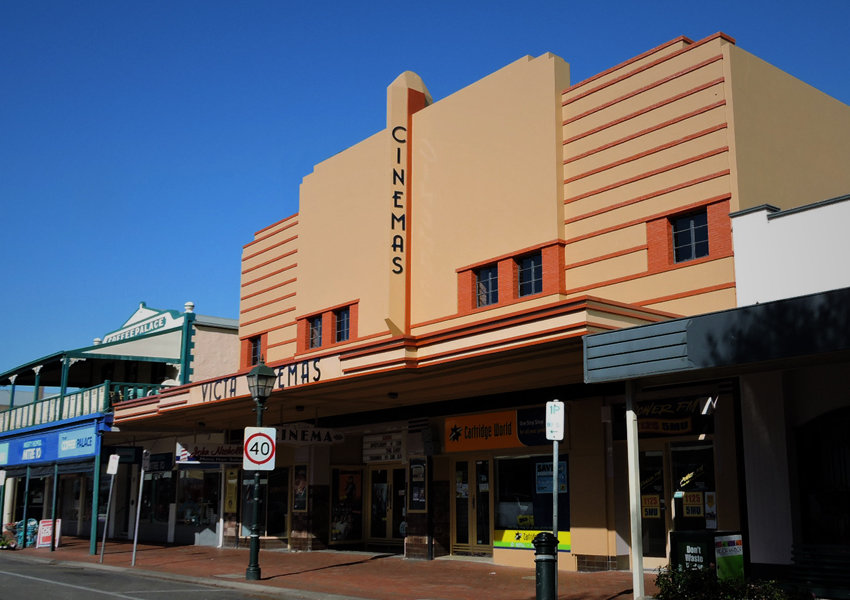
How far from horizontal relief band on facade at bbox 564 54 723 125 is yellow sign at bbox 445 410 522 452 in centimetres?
630

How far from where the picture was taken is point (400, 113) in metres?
21.0

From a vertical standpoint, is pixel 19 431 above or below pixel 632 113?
below

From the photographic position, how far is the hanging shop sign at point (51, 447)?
27.6 meters

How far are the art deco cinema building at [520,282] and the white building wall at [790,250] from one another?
1.58ft

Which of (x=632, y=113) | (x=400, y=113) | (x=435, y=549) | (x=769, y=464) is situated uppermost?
(x=400, y=113)

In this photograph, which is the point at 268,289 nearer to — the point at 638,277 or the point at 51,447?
the point at 51,447

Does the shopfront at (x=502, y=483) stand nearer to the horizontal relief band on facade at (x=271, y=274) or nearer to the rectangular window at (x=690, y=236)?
the rectangular window at (x=690, y=236)

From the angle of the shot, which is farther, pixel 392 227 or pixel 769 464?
pixel 392 227

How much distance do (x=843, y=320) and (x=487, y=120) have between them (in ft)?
35.2

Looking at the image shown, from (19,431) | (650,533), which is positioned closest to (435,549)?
(650,533)

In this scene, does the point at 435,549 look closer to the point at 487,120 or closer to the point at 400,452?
the point at 400,452

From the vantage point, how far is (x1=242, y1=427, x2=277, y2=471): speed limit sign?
17.4 m

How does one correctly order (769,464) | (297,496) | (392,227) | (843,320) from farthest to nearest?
(297,496)
(392,227)
(769,464)
(843,320)

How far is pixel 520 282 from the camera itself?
18125 mm
